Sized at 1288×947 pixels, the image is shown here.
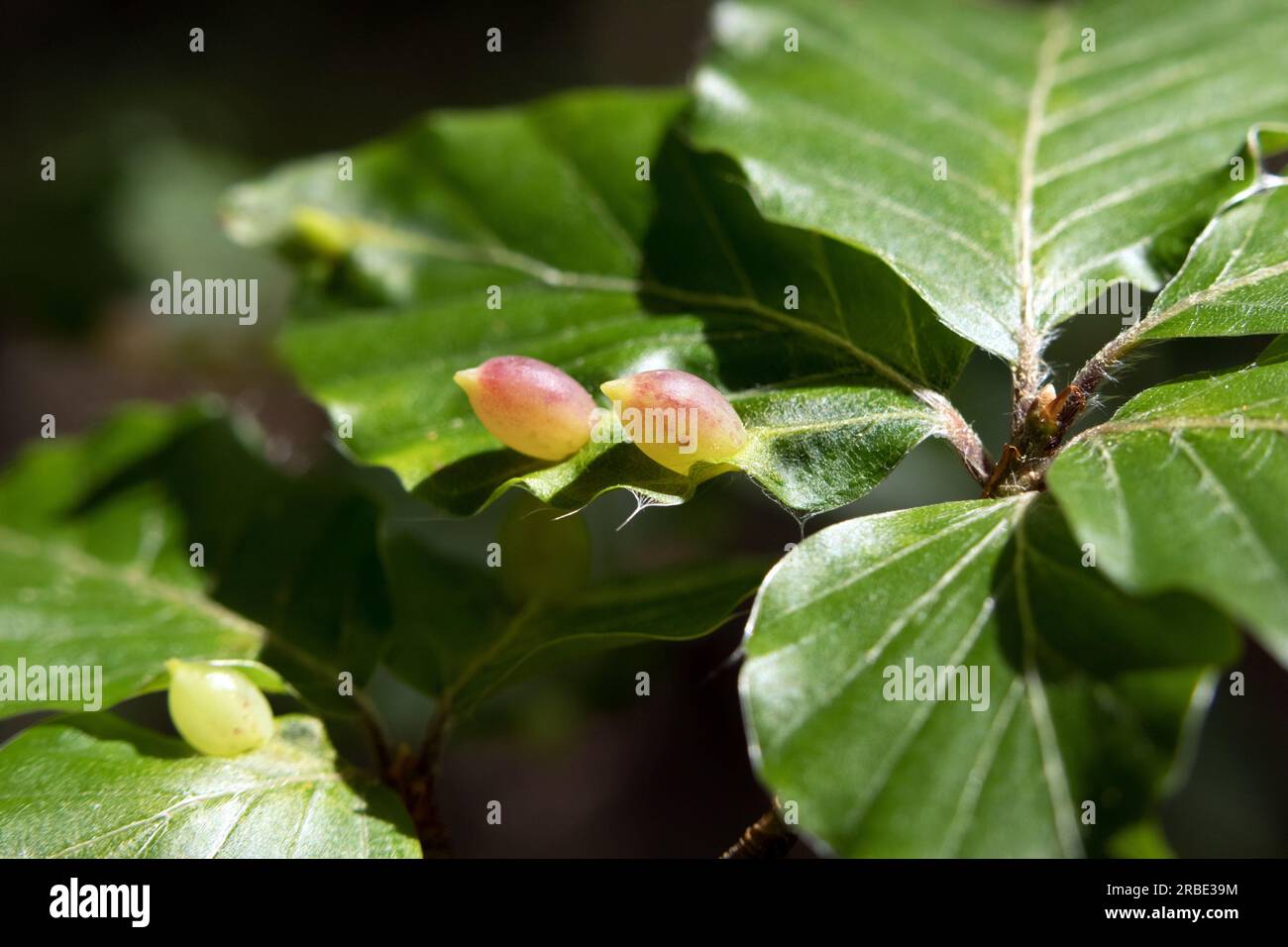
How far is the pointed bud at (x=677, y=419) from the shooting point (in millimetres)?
1102

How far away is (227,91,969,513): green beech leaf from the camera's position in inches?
46.3

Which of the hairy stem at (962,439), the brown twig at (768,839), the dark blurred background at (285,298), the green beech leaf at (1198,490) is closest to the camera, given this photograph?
the green beech leaf at (1198,490)

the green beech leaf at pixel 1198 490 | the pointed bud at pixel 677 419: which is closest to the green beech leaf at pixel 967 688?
the green beech leaf at pixel 1198 490

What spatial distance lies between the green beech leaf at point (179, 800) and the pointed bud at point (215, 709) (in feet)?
0.07

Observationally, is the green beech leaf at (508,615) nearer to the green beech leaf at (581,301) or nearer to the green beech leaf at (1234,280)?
the green beech leaf at (581,301)

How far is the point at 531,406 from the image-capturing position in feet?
3.81

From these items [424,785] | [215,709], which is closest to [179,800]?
[215,709]

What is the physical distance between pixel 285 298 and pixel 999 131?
2.26 m

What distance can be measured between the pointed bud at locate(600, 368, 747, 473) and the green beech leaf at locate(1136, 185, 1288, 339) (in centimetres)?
43

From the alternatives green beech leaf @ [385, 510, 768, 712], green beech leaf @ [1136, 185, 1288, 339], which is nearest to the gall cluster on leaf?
green beech leaf @ [385, 510, 768, 712]

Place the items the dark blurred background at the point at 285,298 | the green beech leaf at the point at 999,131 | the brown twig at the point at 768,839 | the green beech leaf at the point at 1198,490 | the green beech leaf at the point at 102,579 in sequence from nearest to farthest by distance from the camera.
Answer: the green beech leaf at the point at 1198,490
the brown twig at the point at 768,839
the green beech leaf at the point at 999,131
the green beech leaf at the point at 102,579
the dark blurred background at the point at 285,298

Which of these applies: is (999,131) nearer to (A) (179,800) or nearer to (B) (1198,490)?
(B) (1198,490)

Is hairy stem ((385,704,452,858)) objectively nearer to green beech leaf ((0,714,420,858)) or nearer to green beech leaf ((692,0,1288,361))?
green beech leaf ((0,714,420,858))

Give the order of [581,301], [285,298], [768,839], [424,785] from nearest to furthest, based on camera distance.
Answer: [768,839]
[424,785]
[581,301]
[285,298]
